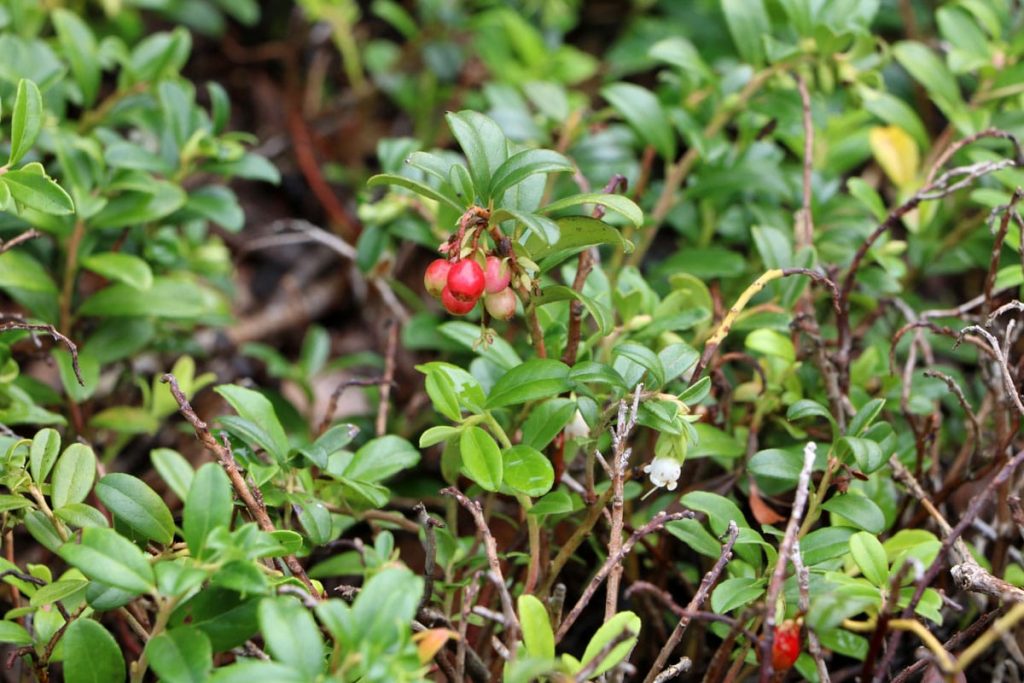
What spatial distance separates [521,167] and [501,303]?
19 centimetres

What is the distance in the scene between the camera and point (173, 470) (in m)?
1.49

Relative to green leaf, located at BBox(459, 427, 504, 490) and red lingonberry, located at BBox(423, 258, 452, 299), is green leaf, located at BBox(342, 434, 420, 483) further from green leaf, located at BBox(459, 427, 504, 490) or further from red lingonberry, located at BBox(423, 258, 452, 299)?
red lingonberry, located at BBox(423, 258, 452, 299)

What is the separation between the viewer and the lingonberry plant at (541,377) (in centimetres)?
130

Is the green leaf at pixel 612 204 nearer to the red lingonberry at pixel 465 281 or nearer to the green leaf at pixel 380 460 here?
the red lingonberry at pixel 465 281

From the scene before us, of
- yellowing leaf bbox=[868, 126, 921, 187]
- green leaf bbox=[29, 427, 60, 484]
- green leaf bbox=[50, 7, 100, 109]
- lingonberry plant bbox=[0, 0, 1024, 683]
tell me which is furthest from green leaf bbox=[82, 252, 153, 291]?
yellowing leaf bbox=[868, 126, 921, 187]

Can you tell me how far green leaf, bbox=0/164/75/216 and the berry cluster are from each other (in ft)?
1.86

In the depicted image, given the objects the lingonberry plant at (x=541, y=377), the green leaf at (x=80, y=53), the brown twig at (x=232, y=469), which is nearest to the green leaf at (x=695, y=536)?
the lingonberry plant at (x=541, y=377)

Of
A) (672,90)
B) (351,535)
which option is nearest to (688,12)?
(672,90)

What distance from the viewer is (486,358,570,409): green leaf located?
56.5 inches

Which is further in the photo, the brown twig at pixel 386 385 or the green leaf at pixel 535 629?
the brown twig at pixel 386 385

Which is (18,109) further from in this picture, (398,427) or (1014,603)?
(1014,603)

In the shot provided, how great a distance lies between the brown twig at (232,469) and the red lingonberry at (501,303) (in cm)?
43

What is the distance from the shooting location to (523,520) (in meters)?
1.66

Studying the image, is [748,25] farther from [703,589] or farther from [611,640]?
[611,640]
